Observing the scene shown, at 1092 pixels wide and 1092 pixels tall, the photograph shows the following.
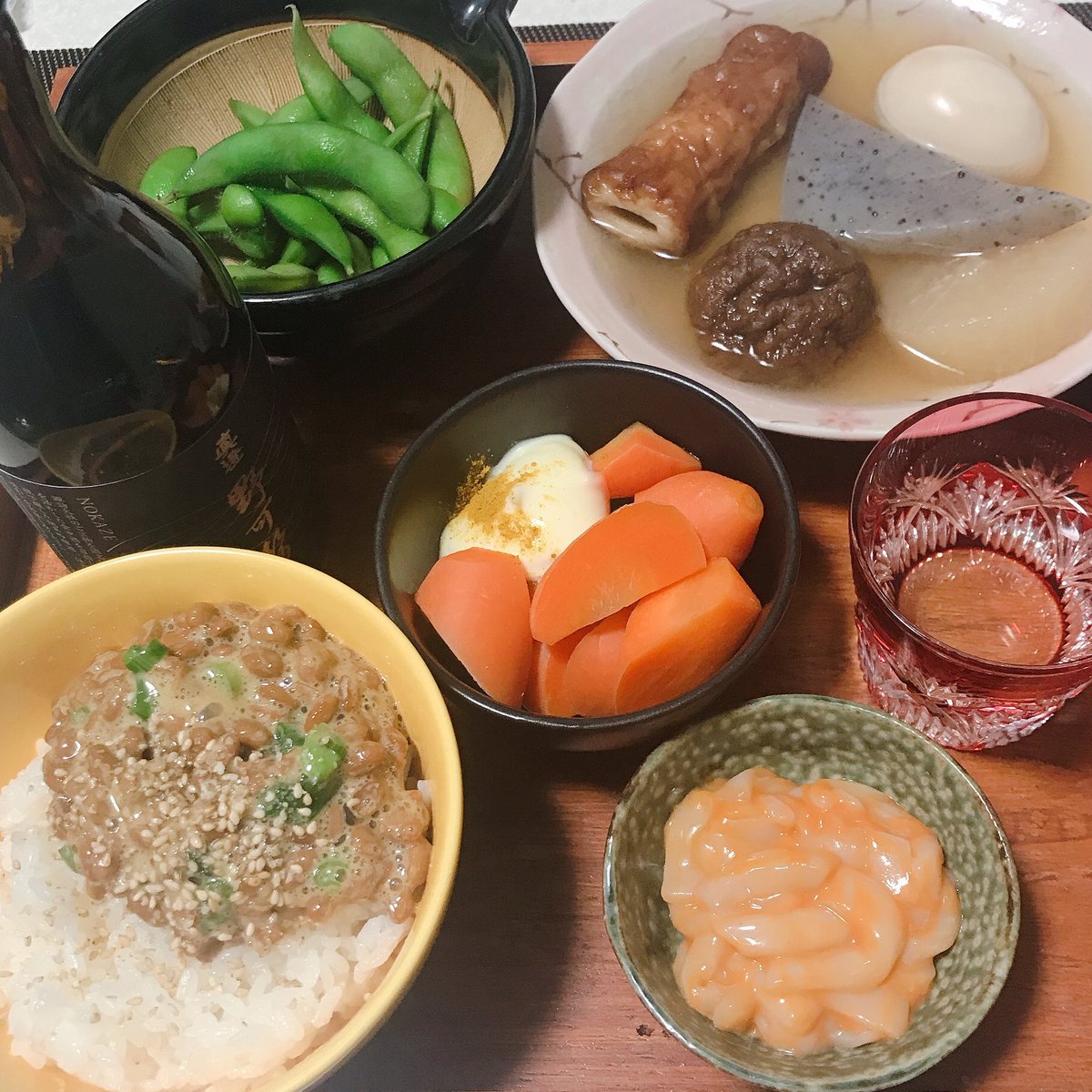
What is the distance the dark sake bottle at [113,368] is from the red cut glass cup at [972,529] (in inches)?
25.2

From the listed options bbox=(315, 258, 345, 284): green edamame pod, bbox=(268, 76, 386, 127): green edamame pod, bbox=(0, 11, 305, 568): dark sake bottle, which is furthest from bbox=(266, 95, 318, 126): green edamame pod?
bbox=(0, 11, 305, 568): dark sake bottle

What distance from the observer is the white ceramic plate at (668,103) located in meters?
1.09

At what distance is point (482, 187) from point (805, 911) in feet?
2.88

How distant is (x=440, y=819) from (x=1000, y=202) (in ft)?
3.95

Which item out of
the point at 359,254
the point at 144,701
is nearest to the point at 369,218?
the point at 359,254

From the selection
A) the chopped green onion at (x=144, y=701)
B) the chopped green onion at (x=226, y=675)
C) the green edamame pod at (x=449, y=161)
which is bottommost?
the chopped green onion at (x=144, y=701)

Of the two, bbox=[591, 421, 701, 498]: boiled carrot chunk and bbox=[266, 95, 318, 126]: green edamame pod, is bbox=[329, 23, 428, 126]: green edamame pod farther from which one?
bbox=[591, 421, 701, 498]: boiled carrot chunk

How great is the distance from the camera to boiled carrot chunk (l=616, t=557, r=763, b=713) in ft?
2.90

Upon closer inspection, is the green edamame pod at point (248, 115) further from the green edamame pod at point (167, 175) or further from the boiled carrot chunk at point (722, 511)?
the boiled carrot chunk at point (722, 511)

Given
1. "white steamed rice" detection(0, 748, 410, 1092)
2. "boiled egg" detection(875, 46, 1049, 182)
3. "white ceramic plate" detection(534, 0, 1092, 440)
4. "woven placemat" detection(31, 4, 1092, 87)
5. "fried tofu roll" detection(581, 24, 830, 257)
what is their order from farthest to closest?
"woven placemat" detection(31, 4, 1092, 87)
"boiled egg" detection(875, 46, 1049, 182)
"fried tofu roll" detection(581, 24, 830, 257)
"white ceramic plate" detection(534, 0, 1092, 440)
"white steamed rice" detection(0, 748, 410, 1092)

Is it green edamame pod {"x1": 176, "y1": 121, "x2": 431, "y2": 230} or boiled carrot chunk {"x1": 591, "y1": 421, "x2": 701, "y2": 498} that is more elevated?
green edamame pod {"x1": 176, "y1": 121, "x2": 431, "y2": 230}

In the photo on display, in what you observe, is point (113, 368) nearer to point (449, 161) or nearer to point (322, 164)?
point (322, 164)

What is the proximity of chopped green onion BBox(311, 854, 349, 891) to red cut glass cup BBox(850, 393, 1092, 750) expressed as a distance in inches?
22.0

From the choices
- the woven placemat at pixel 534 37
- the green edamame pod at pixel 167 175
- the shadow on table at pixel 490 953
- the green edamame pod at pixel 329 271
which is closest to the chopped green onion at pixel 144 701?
the shadow on table at pixel 490 953
